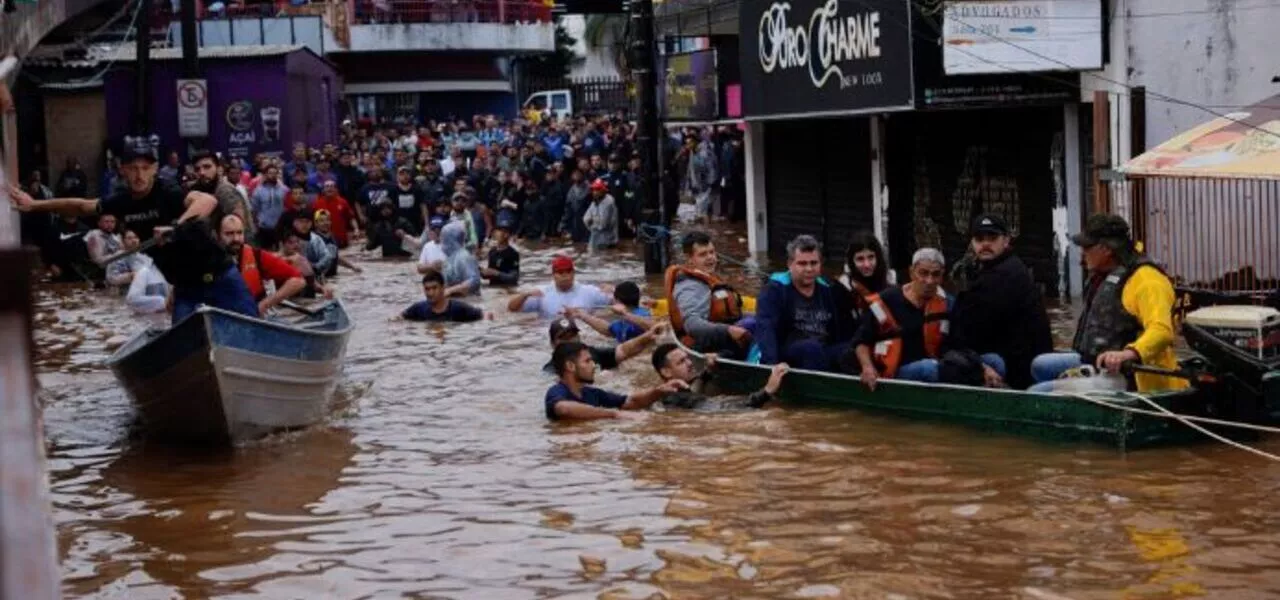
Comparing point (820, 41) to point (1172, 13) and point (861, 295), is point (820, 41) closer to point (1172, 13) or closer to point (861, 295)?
point (1172, 13)

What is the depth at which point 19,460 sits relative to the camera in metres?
2.30

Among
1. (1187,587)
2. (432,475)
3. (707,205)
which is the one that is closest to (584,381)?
(432,475)

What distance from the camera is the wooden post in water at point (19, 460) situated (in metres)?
2.26

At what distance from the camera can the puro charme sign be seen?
21.5 meters

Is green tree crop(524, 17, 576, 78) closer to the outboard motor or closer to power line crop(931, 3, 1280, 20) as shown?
power line crop(931, 3, 1280, 20)

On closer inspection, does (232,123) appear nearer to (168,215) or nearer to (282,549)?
(168,215)

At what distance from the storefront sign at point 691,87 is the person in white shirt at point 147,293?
9.86 metres

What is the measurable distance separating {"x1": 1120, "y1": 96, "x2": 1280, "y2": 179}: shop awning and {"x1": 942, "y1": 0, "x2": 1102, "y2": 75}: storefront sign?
10.7 feet

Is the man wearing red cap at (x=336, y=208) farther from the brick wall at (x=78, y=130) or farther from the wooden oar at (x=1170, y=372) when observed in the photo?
the wooden oar at (x=1170, y=372)

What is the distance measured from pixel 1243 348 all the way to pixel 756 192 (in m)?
19.3

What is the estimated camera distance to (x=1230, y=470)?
35.6 feet

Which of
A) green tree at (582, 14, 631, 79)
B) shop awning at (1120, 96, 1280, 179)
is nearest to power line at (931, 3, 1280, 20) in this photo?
shop awning at (1120, 96, 1280, 179)

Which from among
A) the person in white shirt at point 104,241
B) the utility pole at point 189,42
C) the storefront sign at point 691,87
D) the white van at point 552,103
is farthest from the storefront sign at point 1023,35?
the white van at point 552,103

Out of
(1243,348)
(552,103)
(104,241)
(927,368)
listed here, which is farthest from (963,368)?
(552,103)
